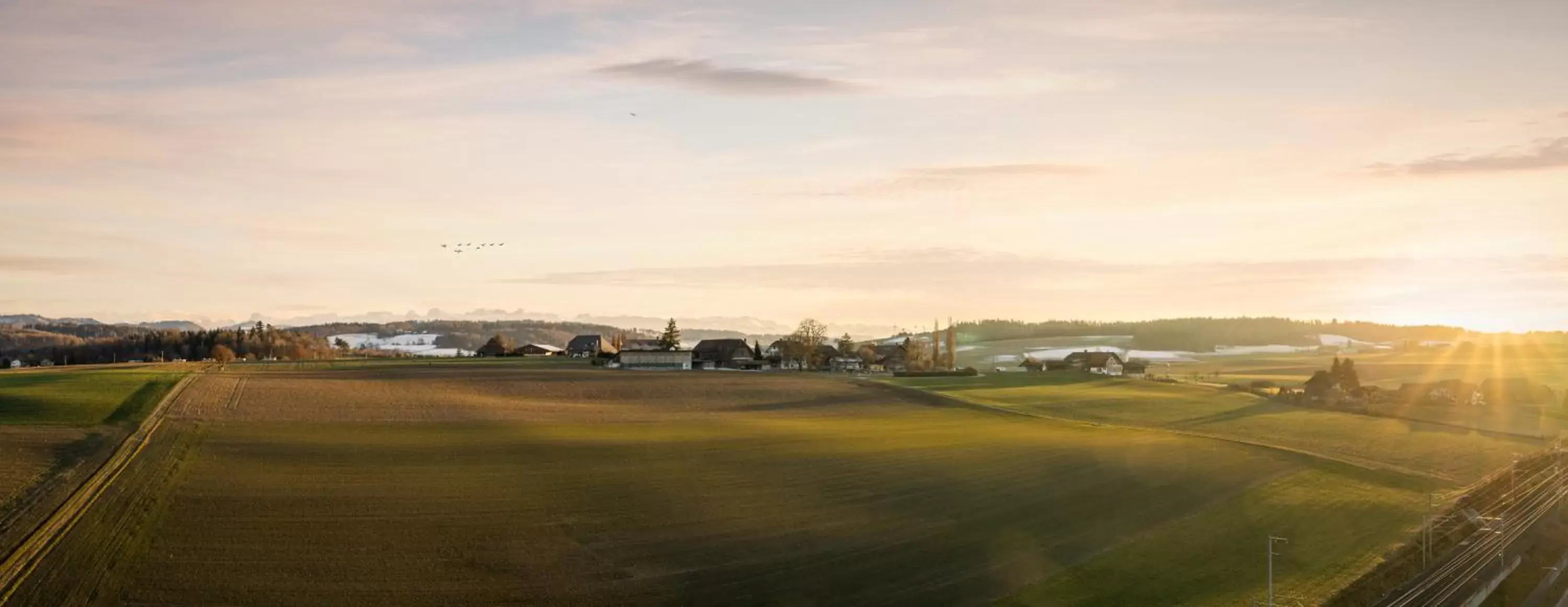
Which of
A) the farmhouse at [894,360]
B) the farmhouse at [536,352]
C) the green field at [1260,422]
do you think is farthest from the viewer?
the farmhouse at [536,352]

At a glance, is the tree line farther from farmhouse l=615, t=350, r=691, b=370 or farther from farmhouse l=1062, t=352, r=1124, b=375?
farmhouse l=1062, t=352, r=1124, b=375

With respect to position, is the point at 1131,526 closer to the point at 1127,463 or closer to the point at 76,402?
the point at 1127,463

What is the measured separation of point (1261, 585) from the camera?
34969 mm

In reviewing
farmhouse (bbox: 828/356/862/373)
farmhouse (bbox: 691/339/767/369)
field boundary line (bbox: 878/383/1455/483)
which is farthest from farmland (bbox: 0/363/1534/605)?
farmhouse (bbox: 828/356/862/373)

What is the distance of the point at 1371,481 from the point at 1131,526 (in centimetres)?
2127

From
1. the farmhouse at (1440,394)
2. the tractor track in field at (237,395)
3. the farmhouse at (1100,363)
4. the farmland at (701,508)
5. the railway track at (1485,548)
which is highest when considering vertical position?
the farmhouse at (1100,363)

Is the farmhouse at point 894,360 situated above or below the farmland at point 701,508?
above

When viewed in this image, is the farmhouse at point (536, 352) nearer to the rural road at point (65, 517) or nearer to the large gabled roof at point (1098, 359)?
the large gabled roof at point (1098, 359)

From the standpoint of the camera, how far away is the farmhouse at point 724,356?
454 ft

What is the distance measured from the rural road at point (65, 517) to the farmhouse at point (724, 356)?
286 ft

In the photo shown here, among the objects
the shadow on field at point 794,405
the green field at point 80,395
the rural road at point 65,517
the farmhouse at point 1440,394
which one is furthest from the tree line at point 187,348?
the farmhouse at point 1440,394

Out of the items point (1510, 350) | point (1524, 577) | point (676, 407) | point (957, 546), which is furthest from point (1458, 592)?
point (1510, 350)

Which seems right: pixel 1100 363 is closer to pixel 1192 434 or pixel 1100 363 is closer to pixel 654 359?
pixel 654 359

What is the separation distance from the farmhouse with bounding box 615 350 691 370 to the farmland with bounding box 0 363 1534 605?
171 feet
